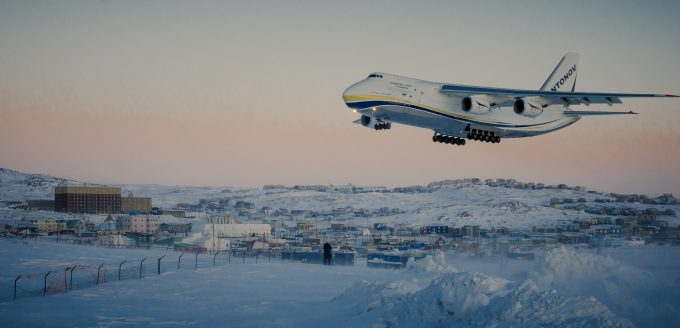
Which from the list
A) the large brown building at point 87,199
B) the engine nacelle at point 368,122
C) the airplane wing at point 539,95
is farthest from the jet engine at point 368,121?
the large brown building at point 87,199

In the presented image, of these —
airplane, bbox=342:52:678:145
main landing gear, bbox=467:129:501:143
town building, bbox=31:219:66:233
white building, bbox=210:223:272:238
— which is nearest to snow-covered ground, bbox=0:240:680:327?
main landing gear, bbox=467:129:501:143

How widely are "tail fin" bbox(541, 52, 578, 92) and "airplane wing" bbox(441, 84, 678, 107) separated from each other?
25.0 ft

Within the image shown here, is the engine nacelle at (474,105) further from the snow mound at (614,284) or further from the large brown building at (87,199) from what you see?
the large brown building at (87,199)

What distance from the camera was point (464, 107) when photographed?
29.9 meters

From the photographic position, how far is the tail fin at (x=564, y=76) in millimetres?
38719

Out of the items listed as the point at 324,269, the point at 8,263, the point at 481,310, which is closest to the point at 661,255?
the point at 481,310

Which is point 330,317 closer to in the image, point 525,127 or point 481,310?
point 481,310

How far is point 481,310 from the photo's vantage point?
50.8ft

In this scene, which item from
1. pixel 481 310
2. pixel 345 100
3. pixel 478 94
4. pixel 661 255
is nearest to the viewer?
pixel 481 310

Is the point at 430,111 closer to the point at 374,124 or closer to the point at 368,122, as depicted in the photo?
the point at 374,124

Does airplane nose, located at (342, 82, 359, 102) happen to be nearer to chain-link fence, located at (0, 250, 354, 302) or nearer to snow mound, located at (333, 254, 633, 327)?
snow mound, located at (333, 254, 633, 327)

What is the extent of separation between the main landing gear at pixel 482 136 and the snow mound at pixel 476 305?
12.5m

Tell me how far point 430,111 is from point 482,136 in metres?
3.92

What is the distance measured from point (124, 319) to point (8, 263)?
16.4m
